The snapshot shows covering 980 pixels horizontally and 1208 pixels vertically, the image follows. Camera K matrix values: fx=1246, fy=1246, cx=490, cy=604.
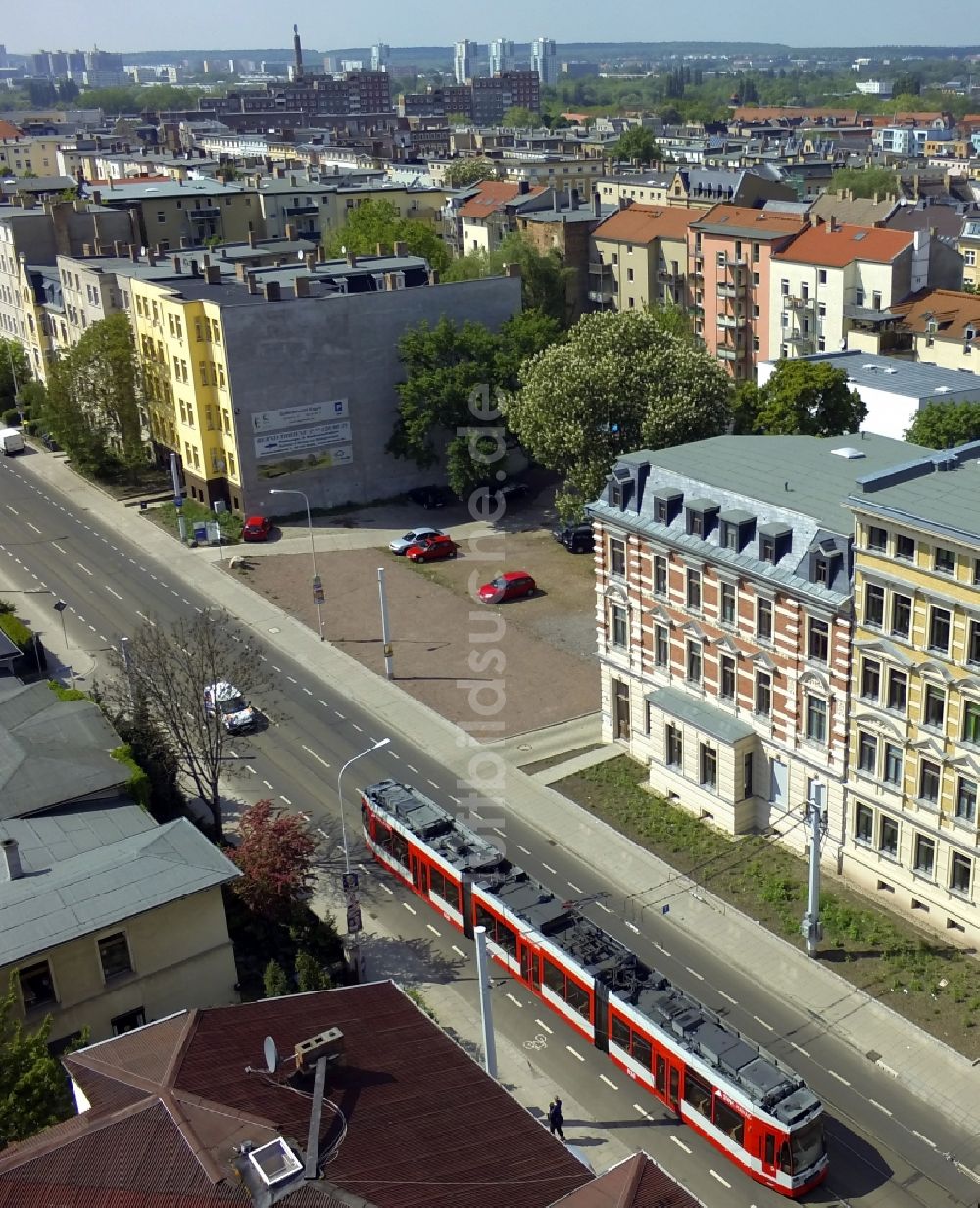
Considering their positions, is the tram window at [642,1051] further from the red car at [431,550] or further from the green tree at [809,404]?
the red car at [431,550]

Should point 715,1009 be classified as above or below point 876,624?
below

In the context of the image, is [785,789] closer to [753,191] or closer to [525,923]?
[525,923]

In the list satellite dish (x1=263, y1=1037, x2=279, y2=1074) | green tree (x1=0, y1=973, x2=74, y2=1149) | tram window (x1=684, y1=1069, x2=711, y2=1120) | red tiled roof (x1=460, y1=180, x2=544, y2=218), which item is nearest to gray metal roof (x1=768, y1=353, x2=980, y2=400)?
tram window (x1=684, y1=1069, x2=711, y2=1120)

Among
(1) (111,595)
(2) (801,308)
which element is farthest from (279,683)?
(2) (801,308)

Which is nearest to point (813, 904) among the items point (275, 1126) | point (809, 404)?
point (275, 1126)

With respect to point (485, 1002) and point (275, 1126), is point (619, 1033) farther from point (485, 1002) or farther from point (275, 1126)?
point (275, 1126)

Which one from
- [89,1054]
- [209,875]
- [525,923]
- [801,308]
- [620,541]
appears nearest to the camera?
[89,1054]

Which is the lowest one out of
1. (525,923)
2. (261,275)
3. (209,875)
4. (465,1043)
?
(465,1043)
